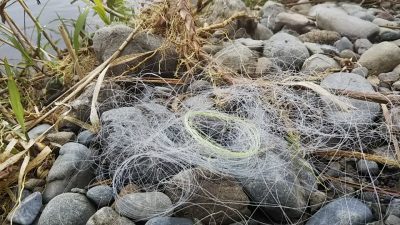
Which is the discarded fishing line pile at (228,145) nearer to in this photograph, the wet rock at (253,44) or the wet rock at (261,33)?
the wet rock at (253,44)

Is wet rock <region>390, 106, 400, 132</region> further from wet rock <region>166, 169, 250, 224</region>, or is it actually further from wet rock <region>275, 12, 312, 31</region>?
wet rock <region>275, 12, 312, 31</region>

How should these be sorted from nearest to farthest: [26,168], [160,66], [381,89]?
1. [26,168]
2. [381,89]
3. [160,66]

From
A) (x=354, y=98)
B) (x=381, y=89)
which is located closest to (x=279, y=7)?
(x=381, y=89)

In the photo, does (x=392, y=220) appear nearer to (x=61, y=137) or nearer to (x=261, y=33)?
(x=61, y=137)

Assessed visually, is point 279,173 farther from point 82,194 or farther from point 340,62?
point 340,62

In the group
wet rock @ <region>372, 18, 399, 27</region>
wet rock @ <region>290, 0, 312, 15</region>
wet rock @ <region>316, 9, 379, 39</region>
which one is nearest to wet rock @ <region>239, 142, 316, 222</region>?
wet rock @ <region>316, 9, 379, 39</region>

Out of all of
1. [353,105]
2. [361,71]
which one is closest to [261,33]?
[361,71]
